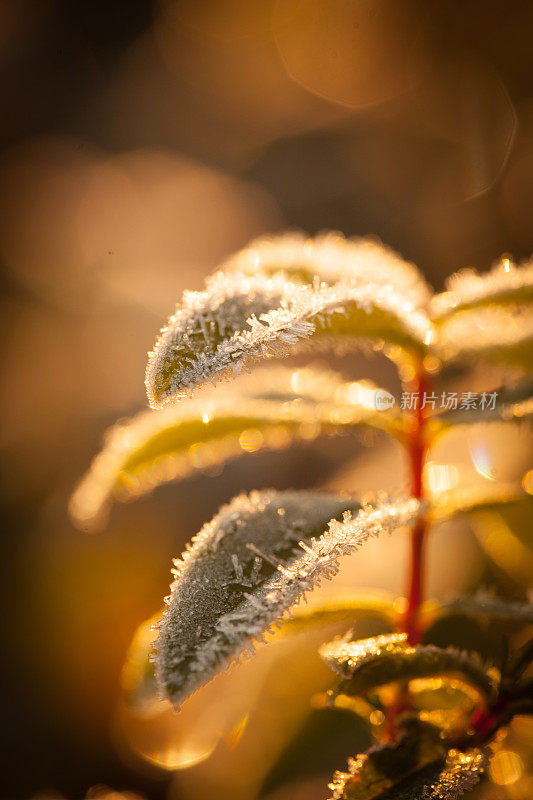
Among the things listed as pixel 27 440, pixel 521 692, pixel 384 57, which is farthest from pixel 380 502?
pixel 384 57

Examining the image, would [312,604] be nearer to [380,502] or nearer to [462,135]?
[380,502]

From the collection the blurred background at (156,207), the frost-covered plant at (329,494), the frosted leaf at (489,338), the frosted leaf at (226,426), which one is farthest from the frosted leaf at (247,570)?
the blurred background at (156,207)

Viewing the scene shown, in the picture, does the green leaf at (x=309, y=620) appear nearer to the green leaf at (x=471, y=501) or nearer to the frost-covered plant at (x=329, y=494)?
the frost-covered plant at (x=329, y=494)

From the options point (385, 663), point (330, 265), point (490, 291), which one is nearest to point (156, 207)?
point (330, 265)

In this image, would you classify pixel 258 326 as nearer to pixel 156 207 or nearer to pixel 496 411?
pixel 496 411

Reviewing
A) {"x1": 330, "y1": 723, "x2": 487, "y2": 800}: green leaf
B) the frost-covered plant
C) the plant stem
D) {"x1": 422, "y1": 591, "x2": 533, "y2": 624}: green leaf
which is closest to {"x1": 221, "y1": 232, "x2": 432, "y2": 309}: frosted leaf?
the frost-covered plant

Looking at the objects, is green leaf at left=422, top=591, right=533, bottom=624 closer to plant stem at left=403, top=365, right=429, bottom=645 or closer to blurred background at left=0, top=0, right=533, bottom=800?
plant stem at left=403, top=365, right=429, bottom=645
